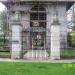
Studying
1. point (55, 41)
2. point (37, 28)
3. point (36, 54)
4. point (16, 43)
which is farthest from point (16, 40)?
point (55, 41)

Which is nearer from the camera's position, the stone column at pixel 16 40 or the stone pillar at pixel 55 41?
the stone pillar at pixel 55 41

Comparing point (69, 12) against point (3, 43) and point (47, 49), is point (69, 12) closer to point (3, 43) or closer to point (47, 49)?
point (47, 49)

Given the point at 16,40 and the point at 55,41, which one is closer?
the point at 55,41

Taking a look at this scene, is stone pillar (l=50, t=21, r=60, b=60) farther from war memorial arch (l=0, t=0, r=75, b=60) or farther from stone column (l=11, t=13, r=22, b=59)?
stone column (l=11, t=13, r=22, b=59)

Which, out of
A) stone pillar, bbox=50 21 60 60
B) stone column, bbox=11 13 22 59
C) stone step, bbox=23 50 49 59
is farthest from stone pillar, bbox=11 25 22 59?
stone pillar, bbox=50 21 60 60

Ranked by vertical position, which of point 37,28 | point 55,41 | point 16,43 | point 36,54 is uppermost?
point 37,28

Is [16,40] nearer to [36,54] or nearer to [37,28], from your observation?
[36,54]

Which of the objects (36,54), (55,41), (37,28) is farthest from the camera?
(37,28)

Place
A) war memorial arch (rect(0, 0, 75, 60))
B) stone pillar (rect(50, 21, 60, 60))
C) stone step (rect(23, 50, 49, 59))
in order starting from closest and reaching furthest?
stone pillar (rect(50, 21, 60, 60)) → war memorial arch (rect(0, 0, 75, 60)) → stone step (rect(23, 50, 49, 59))

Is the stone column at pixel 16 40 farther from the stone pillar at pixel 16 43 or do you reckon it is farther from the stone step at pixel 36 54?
the stone step at pixel 36 54

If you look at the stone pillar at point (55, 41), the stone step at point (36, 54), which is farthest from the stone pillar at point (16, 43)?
the stone pillar at point (55, 41)

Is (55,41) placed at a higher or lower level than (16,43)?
higher

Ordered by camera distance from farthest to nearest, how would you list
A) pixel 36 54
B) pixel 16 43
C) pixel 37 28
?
pixel 37 28, pixel 36 54, pixel 16 43

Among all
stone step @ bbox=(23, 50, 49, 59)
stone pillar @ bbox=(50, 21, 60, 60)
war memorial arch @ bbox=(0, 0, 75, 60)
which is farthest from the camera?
stone step @ bbox=(23, 50, 49, 59)
